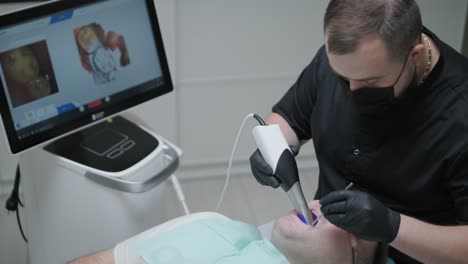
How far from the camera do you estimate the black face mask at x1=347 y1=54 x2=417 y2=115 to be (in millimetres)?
1393

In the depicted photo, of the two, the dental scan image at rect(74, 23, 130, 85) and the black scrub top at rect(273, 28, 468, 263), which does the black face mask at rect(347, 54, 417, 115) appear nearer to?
the black scrub top at rect(273, 28, 468, 263)

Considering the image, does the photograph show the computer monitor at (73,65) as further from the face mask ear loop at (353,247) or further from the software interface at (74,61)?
the face mask ear loop at (353,247)

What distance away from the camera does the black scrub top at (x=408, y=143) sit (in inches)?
56.2

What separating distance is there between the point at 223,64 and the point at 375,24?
133 centimetres

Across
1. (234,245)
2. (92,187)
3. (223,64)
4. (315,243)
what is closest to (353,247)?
(315,243)

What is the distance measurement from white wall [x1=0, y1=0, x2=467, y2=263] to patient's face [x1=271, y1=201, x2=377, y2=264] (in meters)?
1.21

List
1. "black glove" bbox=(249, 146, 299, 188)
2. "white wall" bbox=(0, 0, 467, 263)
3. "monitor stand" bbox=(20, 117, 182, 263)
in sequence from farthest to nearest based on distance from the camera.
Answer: "white wall" bbox=(0, 0, 467, 263)
"monitor stand" bbox=(20, 117, 182, 263)
"black glove" bbox=(249, 146, 299, 188)

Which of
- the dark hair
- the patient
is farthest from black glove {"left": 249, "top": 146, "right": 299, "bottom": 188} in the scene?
the dark hair

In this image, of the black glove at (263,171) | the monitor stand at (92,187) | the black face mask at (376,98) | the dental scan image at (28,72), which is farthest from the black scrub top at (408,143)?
the dental scan image at (28,72)

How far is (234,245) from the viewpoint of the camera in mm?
1387

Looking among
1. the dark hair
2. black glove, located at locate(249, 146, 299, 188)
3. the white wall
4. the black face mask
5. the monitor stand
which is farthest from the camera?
the white wall

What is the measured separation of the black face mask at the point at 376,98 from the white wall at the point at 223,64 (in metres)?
1.10

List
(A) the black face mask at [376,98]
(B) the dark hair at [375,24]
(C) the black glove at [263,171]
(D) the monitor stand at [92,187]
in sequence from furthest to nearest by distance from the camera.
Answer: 1. (D) the monitor stand at [92,187]
2. (C) the black glove at [263,171]
3. (A) the black face mask at [376,98]
4. (B) the dark hair at [375,24]

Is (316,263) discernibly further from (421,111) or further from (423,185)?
(421,111)
